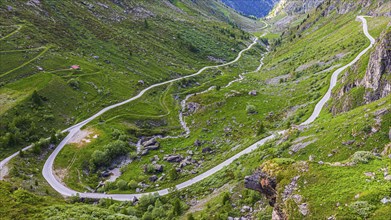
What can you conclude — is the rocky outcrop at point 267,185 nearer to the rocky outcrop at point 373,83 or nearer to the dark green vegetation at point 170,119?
the dark green vegetation at point 170,119

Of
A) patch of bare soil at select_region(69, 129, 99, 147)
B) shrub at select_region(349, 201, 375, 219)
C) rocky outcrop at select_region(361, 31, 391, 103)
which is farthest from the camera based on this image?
patch of bare soil at select_region(69, 129, 99, 147)

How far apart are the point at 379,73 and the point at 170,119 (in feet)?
215

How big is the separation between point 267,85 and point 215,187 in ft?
237

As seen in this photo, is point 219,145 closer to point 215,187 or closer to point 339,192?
point 215,187

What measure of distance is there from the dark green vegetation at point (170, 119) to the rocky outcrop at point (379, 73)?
2684mm

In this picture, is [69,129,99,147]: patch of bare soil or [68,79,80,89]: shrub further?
[68,79,80,89]: shrub

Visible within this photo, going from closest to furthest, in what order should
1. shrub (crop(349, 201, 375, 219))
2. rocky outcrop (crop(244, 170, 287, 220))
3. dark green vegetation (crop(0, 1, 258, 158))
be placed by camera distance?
1. shrub (crop(349, 201, 375, 219))
2. rocky outcrop (crop(244, 170, 287, 220))
3. dark green vegetation (crop(0, 1, 258, 158))

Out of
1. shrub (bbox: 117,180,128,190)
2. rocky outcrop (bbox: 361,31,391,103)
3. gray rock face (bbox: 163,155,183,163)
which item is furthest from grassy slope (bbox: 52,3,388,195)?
rocky outcrop (bbox: 361,31,391,103)

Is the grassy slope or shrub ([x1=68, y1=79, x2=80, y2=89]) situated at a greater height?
the grassy slope

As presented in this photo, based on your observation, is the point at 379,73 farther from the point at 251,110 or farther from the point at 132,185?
the point at 132,185

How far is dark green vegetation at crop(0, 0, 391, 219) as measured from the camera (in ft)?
90.4

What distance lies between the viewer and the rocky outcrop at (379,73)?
51.8 meters

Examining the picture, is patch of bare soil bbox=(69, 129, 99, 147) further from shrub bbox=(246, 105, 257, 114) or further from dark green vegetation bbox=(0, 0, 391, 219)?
shrub bbox=(246, 105, 257, 114)

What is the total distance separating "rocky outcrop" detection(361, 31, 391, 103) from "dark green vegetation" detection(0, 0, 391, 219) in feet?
8.81
